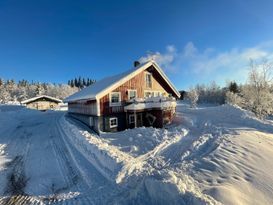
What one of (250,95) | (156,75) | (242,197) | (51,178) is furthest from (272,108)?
(51,178)

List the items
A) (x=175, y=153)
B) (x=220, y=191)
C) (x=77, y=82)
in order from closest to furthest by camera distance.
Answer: (x=220, y=191), (x=175, y=153), (x=77, y=82)

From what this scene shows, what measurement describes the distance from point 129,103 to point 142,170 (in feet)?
41.2

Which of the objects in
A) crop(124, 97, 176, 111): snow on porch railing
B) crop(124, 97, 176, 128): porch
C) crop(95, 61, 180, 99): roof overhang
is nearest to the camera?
crop(95, 61, 180, 99): roof overhang

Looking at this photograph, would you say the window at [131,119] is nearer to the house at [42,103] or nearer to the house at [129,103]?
the house at [129,103]

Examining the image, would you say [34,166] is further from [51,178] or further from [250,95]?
[250,95]

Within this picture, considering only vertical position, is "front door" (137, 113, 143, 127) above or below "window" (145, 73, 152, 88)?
below

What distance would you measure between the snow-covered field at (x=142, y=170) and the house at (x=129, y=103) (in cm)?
383

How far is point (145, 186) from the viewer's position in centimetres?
787

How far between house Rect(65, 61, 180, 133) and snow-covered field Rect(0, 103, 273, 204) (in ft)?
12.6

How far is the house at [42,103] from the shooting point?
50219 mm

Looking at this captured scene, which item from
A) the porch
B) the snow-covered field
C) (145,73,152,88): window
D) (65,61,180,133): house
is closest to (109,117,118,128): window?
(65,61,180,133): house

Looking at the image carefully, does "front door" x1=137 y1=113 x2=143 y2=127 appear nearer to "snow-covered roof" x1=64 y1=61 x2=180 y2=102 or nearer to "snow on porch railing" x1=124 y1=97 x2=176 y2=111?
"snow on porch railing" x1=124 y1=97 x2=176 y2=111

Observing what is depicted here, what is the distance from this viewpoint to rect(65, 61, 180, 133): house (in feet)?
66.1

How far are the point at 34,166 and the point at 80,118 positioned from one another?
15208 millimetres
